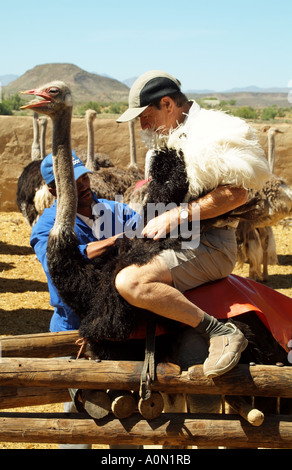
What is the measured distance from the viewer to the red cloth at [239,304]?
2832 mm

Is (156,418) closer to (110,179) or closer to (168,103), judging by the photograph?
(168,103)

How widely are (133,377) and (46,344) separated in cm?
64

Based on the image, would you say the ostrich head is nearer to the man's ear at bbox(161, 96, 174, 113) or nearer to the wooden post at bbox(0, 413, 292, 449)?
the man's ear at bbox(161, 96, 174, 113)

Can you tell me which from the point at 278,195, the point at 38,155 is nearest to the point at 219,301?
the point at 278,195

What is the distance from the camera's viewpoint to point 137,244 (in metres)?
2.85

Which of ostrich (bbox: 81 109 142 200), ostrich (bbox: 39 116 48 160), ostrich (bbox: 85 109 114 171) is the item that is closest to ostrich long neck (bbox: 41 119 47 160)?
ostrich (bbox: 39 116 48 160)

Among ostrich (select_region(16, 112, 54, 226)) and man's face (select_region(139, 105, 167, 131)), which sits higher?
man's face (select_region(139, 105, 167, 131))

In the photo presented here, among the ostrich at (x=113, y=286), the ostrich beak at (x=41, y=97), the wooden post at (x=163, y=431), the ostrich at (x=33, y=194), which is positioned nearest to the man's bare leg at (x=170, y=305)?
the ostrich at (x=113, y=286)

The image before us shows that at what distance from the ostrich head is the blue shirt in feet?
1.74

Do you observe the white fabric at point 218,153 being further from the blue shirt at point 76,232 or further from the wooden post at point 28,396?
the wooden post at point 28,396

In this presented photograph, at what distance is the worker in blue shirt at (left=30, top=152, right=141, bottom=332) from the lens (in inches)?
129

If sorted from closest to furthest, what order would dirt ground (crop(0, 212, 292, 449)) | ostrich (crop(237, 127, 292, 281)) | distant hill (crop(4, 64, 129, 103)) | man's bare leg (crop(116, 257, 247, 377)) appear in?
man's bare leg (crop(116, 257, 247, 377)), dirt ground (crop(0, 212, 292, 449)), ostrich (crop(237, 127, 292, 281)), distant hill (crop(4, 64, 129, 103))
